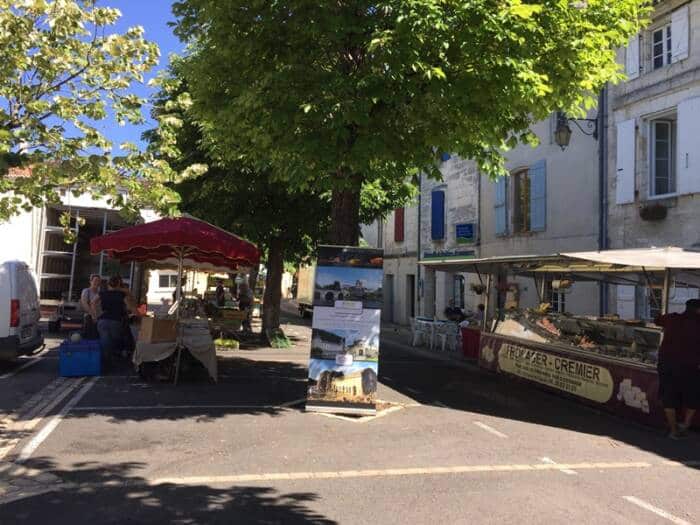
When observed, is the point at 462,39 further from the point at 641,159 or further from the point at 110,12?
the point at 641,159

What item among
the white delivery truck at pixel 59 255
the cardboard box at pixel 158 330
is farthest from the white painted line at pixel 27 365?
the white delivery truck at pixel 59 255

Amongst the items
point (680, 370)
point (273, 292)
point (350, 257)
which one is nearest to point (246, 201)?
point (273, 292)

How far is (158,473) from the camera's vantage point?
200 inches

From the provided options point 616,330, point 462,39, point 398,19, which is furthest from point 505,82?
point 616,330

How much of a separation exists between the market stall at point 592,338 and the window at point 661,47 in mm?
5117

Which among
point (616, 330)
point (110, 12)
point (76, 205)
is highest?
point (110, 12)

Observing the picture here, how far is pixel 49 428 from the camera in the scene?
21.0 feet

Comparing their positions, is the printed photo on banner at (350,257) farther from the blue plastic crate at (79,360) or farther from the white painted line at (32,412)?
the blue plastic crate at (79,360)

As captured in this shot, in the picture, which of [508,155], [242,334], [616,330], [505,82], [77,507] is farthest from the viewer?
[508,155]

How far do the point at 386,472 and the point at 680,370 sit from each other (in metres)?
3.88

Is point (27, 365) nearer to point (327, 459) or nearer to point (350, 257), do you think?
point (350, 257)

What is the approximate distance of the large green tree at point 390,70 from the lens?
6.41m

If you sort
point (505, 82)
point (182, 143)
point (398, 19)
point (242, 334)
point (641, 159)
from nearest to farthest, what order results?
point (398, 19) < point (505, 82) < point (641, 159) < point (182, 143) < point (242, 334)

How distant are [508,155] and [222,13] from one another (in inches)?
497
